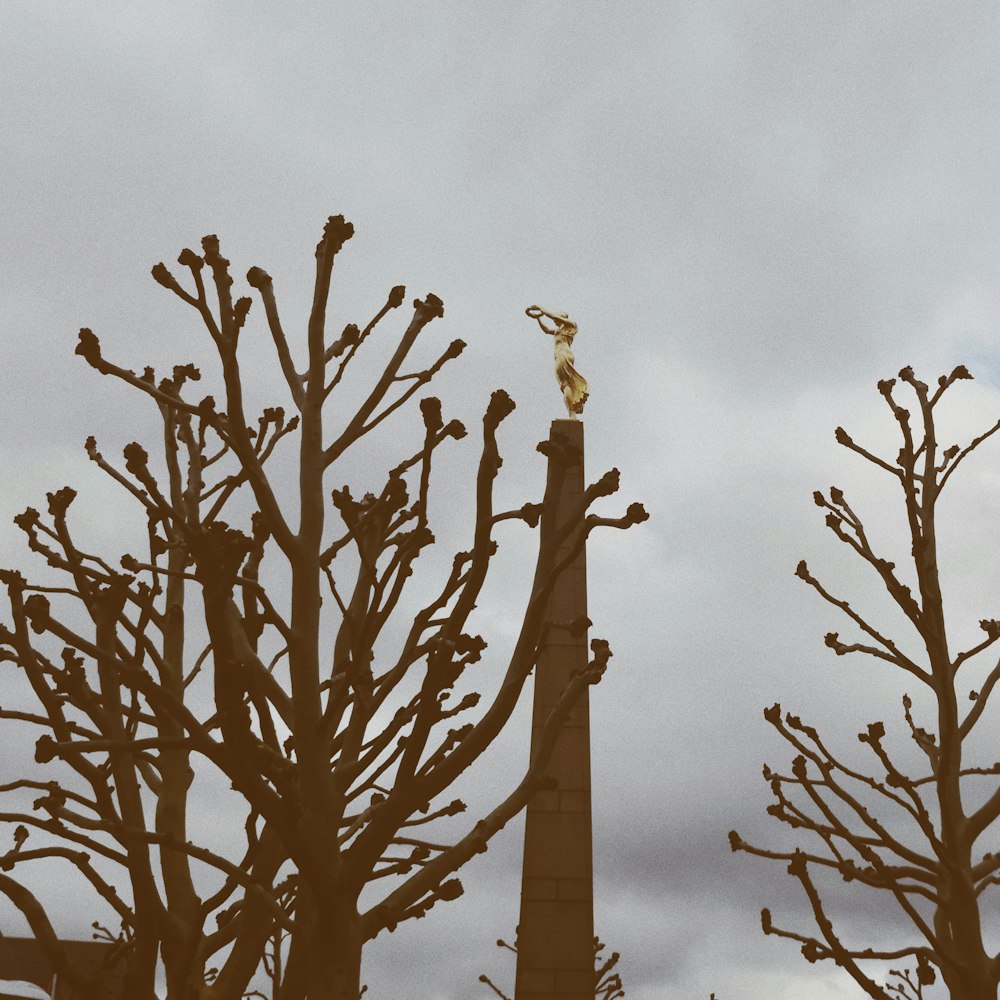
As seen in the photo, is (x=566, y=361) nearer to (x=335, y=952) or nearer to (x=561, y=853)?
(x=561, y=853)

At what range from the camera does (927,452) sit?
1041 cm

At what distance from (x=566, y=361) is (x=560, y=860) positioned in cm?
586

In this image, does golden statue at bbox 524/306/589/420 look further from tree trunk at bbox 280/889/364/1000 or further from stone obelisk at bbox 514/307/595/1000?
tree trunk at bbox 280/889/364/1000

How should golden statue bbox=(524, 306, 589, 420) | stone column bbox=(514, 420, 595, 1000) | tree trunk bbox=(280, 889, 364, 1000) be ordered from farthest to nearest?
golden statue bbox=(524, 306, 589, 420) → stone column bbox=(514, 420, 595, 1000) → tree trunk bbox=(280, 889, 364, 1000)

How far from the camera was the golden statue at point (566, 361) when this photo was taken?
15.0 m

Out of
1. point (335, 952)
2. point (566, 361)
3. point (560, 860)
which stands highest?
point (566, 361)

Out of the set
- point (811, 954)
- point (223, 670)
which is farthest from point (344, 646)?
point (811, 954)

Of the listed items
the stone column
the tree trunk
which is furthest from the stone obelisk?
the tree trunk

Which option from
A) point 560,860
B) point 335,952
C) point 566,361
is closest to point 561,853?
point 560,860

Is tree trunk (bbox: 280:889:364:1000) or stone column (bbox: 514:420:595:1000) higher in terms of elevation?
stone column (bbox: 514:420:595:1000)

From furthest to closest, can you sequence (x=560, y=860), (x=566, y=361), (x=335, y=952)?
(x=566, y=361)
(x=560, y=860)
(x=335, y=952)

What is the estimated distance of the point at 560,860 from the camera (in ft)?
42.4

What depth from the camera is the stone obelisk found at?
12398mm

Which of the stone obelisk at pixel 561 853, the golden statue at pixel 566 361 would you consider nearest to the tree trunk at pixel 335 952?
the stone obelisk at pixel 561 853
